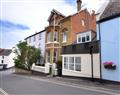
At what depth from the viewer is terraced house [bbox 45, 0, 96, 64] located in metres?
30.9

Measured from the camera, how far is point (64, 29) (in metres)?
32.2

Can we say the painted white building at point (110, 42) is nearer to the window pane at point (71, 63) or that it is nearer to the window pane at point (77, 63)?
the window pane at point (77, 63)

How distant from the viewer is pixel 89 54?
2131 centimetres

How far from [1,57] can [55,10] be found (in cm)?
5137

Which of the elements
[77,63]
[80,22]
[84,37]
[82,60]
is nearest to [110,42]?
[82,60]

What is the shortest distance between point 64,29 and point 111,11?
13188 millimetres

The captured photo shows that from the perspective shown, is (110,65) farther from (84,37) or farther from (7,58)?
(7,58)

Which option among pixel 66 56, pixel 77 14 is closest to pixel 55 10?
pixel 77 14

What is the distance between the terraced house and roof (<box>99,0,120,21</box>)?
29.2 feet

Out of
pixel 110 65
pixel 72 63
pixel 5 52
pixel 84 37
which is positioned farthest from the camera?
pixel 5 52

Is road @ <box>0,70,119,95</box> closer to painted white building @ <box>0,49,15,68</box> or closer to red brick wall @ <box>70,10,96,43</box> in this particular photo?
red brick wall @ <box>70,10,96,43</box>

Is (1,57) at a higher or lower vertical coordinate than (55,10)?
lower

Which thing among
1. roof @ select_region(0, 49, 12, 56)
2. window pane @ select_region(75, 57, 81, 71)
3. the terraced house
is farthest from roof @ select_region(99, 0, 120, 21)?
roof @ select_region(0, 49, 12, 56)

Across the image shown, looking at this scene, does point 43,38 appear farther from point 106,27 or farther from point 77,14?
point 106,27
